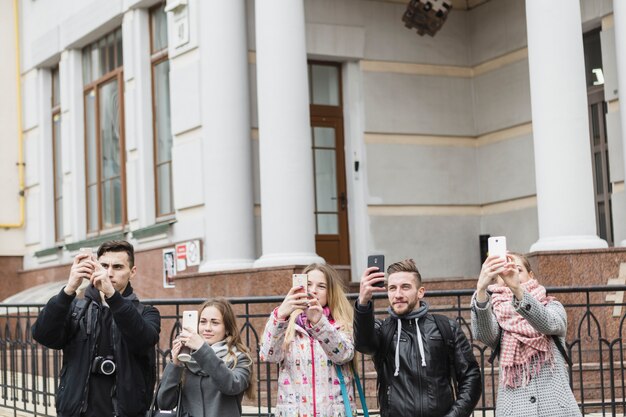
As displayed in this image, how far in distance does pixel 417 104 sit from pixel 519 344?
32.1 ft

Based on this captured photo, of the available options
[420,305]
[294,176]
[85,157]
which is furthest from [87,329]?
[85,157]

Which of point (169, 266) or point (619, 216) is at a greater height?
point (619, 216)

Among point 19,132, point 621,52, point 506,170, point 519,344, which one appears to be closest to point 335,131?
point 506,170

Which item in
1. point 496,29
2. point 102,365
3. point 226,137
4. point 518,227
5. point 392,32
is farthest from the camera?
point 392,32

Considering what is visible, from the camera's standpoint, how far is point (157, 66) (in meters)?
16.2

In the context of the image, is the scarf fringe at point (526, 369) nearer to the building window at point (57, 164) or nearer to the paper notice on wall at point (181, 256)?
the paper notice on wall at point (181, 256)

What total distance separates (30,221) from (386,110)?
25.9ft

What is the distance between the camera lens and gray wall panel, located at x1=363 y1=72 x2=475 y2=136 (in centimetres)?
1518

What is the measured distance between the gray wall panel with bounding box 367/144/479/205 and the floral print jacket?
8912 millimetres

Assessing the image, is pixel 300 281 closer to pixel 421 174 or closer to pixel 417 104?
pixel 421 174

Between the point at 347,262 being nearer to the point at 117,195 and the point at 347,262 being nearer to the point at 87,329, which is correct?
the point at 117,195

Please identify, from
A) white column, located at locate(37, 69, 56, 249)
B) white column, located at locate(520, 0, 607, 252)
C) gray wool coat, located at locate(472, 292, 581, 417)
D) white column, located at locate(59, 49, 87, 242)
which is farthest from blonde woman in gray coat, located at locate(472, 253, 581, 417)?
white column, located at locate(37, 69, 56, 249)

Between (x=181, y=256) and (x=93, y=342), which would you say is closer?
(x=93, y=342)

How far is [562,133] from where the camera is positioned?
1109 cm
